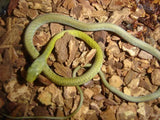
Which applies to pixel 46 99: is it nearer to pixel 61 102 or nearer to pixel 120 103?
pixel 61 102

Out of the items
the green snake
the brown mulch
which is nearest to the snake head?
the green snake

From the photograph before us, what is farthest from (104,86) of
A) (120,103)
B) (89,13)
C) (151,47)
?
(89,13)

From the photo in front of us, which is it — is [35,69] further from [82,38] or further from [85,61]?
[82,38]

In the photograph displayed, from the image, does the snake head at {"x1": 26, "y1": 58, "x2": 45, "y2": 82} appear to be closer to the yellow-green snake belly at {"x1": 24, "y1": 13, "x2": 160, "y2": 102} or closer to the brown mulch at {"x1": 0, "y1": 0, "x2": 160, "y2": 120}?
the yellow-green snake belly at {"x1": 24, "y1": 13, "x2": 160, "y2": 102}

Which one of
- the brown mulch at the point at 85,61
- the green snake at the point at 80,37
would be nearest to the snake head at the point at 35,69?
the green snake at the point at 80,37

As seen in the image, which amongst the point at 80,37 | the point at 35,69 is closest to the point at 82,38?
the point at 80,37

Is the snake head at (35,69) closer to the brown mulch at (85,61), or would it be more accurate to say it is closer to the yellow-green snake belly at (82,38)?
the yellow-green snake belly at (82,38)
